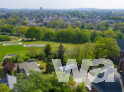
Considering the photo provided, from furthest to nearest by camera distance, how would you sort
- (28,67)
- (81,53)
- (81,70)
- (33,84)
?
(28,67)
(81,53)
(81,70)
(33,84)

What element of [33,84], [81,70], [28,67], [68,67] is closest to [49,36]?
[28,67]

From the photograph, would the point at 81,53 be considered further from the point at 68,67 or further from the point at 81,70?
the point at 81,70

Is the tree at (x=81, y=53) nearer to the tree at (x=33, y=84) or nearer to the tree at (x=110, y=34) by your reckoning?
the tree at (x=33, y=84)

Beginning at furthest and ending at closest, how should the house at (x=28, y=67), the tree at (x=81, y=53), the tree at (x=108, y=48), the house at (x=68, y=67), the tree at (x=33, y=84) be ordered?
the tree at (x=108, y=48)
the house at (x=28, y=67)
the tree at (x=81, y=53)
the house at (x=68, y=67)
the tree at (x=33, y=84)

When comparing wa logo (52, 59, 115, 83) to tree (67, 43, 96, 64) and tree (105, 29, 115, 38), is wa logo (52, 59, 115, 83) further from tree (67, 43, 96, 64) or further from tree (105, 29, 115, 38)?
tree (105, 29, 115, 38)

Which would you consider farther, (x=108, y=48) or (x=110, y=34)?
(x=110, y=34)

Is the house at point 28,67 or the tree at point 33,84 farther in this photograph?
the house at point 28,67

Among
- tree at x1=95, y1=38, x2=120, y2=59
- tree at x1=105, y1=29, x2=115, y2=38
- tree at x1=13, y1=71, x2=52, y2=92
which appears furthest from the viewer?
tree at x1=105, y1=29, x2=115, y2=38

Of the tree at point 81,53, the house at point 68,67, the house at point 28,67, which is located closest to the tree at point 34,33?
the house at point 28,67

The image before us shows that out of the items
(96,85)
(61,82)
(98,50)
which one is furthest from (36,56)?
(96,85)

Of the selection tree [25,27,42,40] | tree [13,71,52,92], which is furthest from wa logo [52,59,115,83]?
tree [25,27,42,40]

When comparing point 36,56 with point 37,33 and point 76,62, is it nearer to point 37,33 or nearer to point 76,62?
point 76,62
